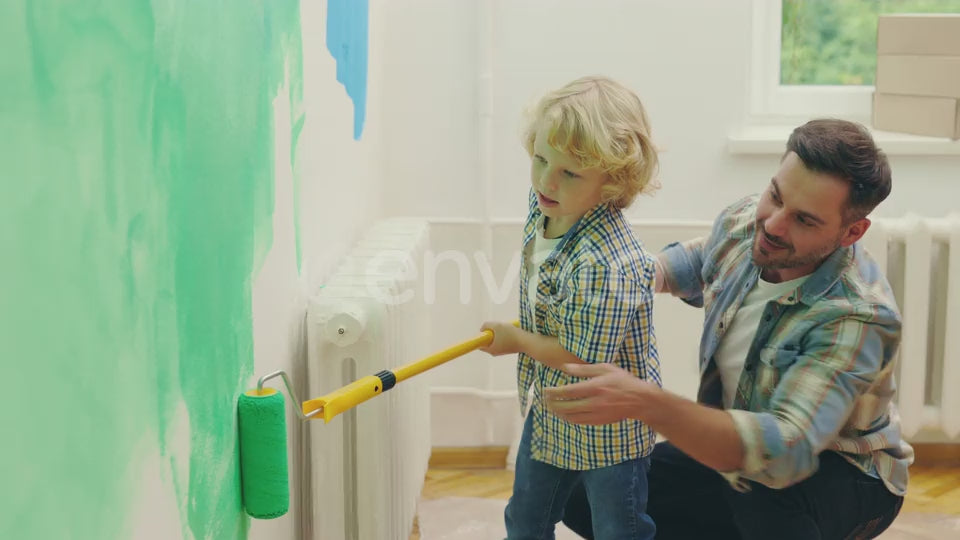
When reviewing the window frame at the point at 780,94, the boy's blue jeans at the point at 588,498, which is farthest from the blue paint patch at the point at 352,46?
the window frame at the point at 780,94

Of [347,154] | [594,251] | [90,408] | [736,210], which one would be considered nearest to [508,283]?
[347,154]

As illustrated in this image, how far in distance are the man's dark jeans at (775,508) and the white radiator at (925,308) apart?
1.06 m

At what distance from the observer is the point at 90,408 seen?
78 cm

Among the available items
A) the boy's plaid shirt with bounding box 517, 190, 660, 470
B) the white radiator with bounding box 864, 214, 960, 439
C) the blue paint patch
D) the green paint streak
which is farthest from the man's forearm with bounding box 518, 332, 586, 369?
the white radiator with bounding box 864, 214, 960, 439

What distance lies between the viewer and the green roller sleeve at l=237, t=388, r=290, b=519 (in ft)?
3.99

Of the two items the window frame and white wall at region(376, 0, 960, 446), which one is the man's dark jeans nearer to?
white wall at region(376, 0, 960, 446)

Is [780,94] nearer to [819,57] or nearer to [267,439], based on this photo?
[819,57]

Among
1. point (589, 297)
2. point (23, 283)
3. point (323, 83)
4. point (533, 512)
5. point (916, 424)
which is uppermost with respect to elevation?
point (323, 83)

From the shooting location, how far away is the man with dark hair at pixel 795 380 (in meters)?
1.42

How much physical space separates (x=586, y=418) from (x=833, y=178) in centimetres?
→ 48

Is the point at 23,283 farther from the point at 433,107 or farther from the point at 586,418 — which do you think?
the point at 433,107

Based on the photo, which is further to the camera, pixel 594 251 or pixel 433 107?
pixel 433 107

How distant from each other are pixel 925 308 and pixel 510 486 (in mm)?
1122

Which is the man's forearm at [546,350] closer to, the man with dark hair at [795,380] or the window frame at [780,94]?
the man with dark hair at [795,380]
